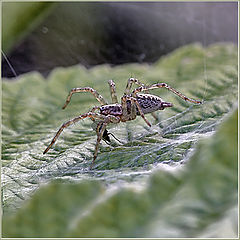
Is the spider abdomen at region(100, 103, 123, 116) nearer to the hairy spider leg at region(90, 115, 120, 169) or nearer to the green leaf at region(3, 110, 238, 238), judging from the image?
the hairy spider leg at region(90, 115, 120, 169)

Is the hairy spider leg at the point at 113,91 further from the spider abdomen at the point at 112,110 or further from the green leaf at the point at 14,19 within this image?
the green leaf at the point at 14,19

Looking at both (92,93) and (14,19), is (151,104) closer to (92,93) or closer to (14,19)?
(92,93)

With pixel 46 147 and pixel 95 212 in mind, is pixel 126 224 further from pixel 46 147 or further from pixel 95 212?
pixel 46 147

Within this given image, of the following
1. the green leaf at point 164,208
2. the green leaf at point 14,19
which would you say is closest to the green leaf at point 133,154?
the green leaf at point 164,208

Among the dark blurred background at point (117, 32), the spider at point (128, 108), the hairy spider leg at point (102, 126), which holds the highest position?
the dark blurred background at point (117, 32)

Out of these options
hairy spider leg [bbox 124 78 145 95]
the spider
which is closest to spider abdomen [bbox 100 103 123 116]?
the spider

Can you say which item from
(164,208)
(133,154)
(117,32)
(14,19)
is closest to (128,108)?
(133,154)

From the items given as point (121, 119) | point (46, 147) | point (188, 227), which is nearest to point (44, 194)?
point (188, 227)
